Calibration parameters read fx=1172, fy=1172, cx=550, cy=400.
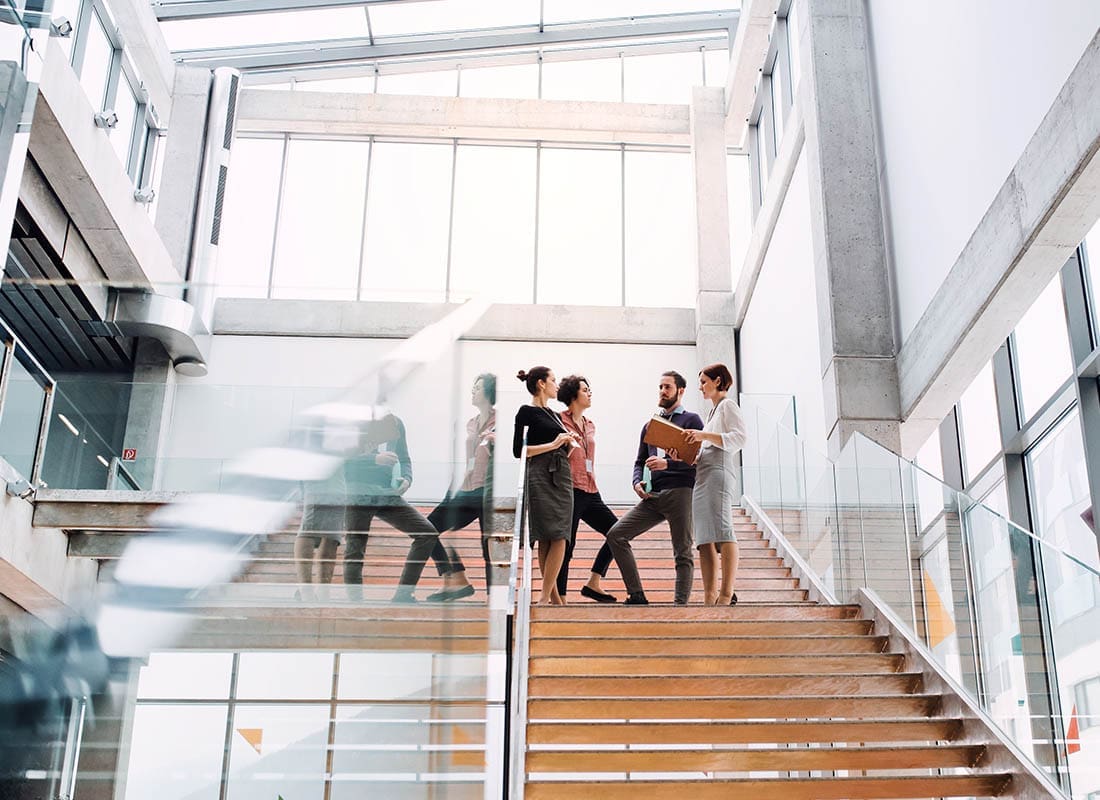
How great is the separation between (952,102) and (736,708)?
5276 millimetres

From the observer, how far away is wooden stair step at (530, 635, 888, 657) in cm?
672

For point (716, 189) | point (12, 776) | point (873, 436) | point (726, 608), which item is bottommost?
point (12, 776)

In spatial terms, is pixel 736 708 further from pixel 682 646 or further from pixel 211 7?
pixel 211 7

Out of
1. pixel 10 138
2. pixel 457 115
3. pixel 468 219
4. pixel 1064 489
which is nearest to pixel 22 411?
pixel 10 138

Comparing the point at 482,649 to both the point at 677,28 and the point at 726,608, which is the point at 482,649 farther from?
the point at 677,28

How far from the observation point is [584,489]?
8070 mm

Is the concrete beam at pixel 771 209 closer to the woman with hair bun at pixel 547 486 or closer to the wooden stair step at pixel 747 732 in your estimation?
the woman with hair bun at pixel 547 486

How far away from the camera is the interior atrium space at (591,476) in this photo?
18.9ft

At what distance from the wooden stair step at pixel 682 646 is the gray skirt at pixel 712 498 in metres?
0.74

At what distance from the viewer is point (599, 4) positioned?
776 inches

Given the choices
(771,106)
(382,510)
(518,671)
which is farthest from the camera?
(771,106)

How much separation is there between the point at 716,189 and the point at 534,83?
4109 millimetres

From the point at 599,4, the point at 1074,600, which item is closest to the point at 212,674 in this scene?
the point at 1074,600

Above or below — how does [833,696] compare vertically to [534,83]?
below
